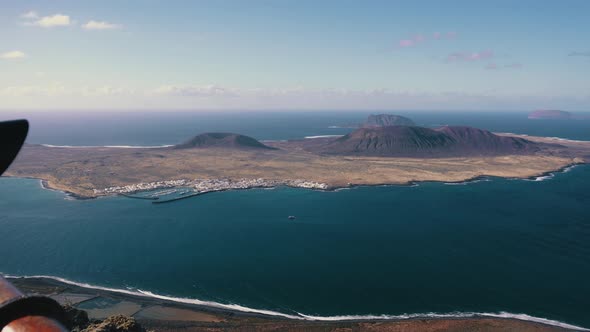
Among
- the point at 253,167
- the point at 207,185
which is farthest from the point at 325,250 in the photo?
the point at 253,167

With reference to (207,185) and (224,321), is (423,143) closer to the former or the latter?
(207,185)

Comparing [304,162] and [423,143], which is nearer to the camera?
[304,162]

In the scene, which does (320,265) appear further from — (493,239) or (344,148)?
(344,148)

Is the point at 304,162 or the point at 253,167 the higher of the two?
the point at 304,162

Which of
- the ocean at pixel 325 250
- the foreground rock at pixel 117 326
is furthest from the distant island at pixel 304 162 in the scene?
the foreground rock at pixel 117 326

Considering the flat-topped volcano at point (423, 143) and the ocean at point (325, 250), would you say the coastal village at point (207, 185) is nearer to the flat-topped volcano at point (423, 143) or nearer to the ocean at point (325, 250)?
the ocean at point (325, 250)

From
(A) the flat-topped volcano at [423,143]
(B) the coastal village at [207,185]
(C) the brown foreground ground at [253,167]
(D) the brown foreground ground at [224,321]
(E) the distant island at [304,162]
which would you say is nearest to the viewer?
(D) the brown foreground ground at [224,321]

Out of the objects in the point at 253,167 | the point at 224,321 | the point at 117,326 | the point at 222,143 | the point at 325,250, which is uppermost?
the point at 222,143
